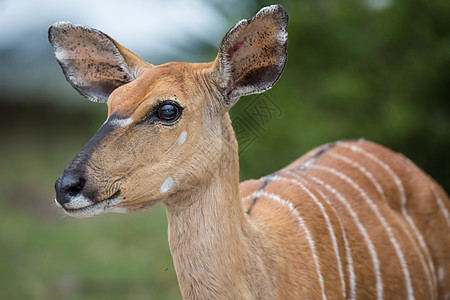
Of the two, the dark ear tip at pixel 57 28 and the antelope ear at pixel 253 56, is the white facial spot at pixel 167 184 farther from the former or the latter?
the dark ear tip at pixel 57 28

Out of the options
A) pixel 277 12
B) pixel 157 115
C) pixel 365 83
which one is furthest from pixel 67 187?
pixel 365 83

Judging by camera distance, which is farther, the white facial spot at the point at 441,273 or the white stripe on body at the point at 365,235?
the white facial spot at the point at 441,273

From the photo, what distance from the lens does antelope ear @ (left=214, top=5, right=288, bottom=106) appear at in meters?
2.17

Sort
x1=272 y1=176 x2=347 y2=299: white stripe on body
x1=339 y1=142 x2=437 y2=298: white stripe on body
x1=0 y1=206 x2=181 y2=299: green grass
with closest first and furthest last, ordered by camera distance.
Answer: x1=272 y1=176 x2=347 y2=299: white stripe on body → x1=339 y1=142 x2=437 y2=298: white stripe on body → x1=0 y1=206 x2=181 y2=299: green grass

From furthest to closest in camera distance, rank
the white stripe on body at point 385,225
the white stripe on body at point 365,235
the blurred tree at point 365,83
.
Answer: the blurred tree at point 365,83 → the white stripe on body at point 385,225 → the white stripe on body at point 365,235

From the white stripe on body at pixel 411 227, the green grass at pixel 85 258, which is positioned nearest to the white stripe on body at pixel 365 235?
the white stripe on body at pixel 411 227

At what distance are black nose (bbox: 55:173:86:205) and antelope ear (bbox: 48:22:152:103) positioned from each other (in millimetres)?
697

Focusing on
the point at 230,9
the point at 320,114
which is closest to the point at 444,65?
the point at 320,114

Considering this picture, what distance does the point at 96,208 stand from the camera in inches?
78.4

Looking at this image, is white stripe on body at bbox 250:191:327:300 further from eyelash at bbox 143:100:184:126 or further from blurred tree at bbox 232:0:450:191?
blurred tree at bbox 232:0:450:191

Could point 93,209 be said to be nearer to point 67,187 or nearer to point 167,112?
point 67,187

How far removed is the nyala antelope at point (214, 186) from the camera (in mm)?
2055

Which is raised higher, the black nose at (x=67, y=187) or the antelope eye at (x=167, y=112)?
the antelope eye at (x=167, y=112)

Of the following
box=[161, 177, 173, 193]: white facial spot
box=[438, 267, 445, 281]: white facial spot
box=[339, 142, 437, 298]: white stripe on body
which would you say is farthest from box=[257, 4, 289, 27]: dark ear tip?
box=[438, 267, 445, 281]: white facial spot
